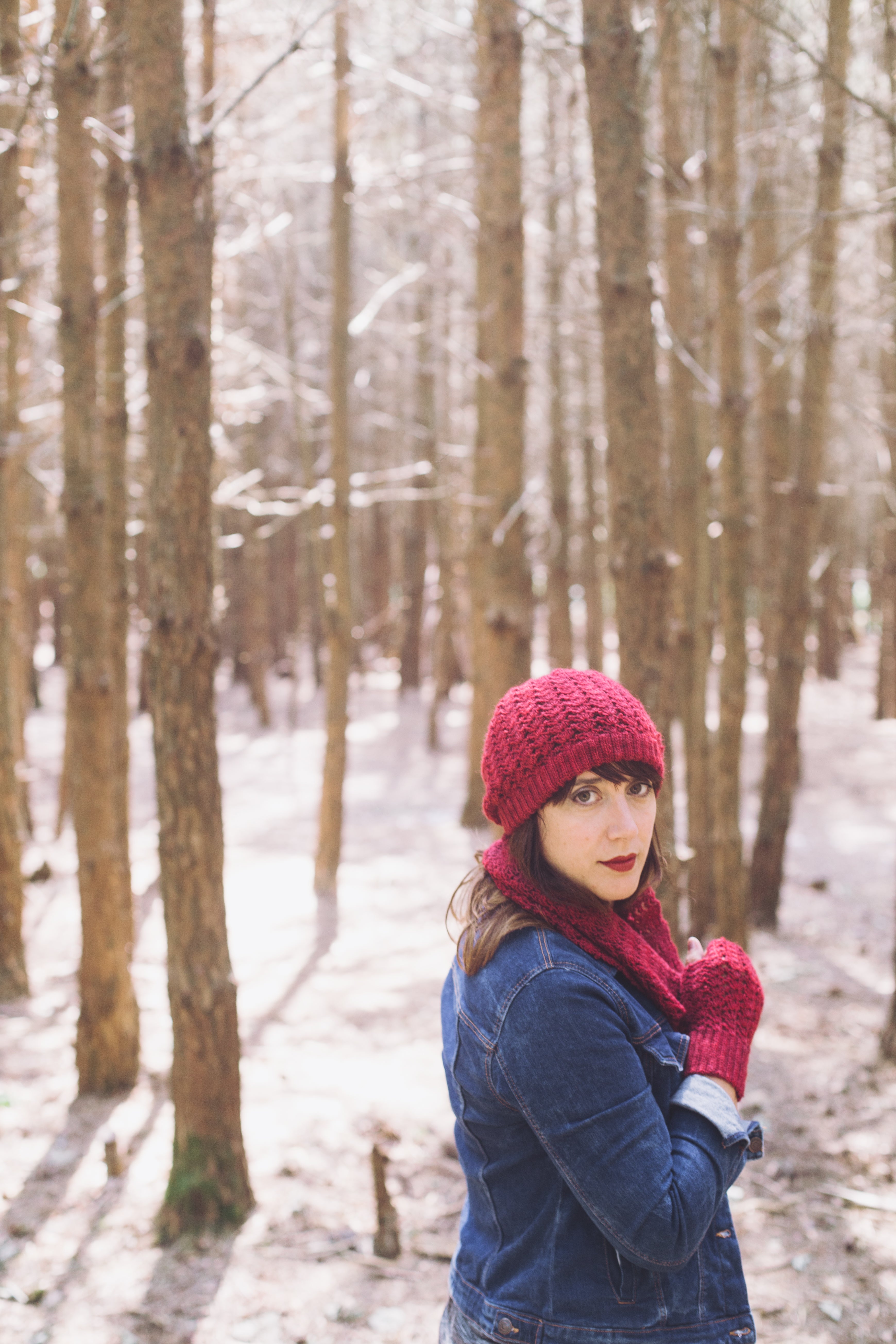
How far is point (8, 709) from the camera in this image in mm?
6566

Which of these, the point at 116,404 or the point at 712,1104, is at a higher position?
the point at 116,404

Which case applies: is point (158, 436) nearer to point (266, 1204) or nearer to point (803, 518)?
point (266, 1204)

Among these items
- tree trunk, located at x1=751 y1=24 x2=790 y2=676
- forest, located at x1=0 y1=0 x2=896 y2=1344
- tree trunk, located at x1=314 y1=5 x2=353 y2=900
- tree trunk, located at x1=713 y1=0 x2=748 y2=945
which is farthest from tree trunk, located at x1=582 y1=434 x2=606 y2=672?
tree trunk, located at x1=713 y1=0 x2=748 y2=945

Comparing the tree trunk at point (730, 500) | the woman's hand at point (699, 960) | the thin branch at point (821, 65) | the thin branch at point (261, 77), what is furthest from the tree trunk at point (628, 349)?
the tree trunk at point (730, 500)

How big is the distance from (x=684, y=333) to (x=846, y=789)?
6463mm

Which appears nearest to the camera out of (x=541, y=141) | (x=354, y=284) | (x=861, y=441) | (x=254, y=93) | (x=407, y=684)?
(x=254, y=93)

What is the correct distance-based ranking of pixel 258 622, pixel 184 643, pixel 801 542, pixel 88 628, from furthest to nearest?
1. pixel 258 622
2. pixel 801 542
3. pixel 88 628
4. pixel 184 643

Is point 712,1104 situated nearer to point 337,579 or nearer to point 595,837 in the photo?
point 595,837

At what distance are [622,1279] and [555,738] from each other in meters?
0.74

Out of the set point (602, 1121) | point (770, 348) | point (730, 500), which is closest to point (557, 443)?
point (770, 348)

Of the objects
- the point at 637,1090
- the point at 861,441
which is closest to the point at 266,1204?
the point at 637,1090

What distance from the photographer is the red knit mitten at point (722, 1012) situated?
1.53 m

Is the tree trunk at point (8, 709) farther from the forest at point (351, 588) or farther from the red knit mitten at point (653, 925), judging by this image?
the red knit mitten at point (653, 925)

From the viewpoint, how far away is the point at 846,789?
12.0 m
